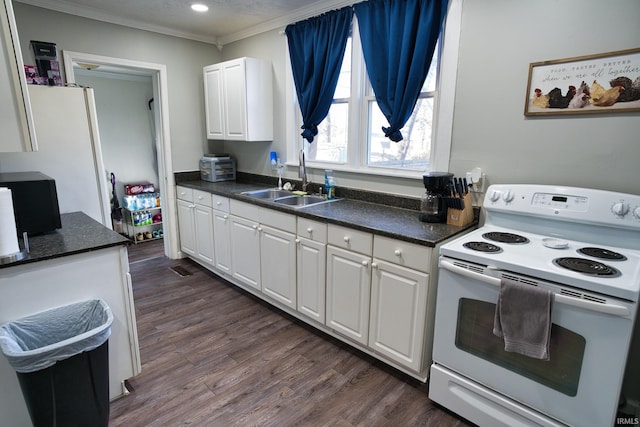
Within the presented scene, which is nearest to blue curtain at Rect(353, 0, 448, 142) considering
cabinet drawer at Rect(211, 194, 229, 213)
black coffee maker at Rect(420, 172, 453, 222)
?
black coffee maker at Rect(420, 172, 453, 222)

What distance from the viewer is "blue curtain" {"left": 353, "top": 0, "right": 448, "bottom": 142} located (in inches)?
88.5

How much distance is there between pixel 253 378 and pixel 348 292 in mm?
787

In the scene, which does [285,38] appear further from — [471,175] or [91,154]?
A: [471,175]

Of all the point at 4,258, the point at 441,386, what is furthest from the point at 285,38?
the point at 441,386

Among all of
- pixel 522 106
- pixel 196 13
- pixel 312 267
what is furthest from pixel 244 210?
pixel 522 106

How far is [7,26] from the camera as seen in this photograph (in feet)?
4.93

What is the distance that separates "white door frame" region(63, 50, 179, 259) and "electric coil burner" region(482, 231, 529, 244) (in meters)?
3.35

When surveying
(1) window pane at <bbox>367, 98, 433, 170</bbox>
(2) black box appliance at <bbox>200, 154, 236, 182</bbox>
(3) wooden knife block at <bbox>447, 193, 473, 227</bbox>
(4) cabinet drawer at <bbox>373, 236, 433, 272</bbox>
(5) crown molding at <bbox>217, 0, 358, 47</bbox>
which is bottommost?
(4) cabinet drawer at <bbox>373, 236, 433, 272</bbox>

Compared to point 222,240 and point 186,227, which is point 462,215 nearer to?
point 222,240

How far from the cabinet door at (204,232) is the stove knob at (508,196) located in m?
2.59

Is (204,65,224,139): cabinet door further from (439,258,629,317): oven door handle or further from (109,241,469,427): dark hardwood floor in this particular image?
(439,258,629,317): oven door handle

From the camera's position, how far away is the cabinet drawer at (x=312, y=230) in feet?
7.80

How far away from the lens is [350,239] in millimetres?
2211

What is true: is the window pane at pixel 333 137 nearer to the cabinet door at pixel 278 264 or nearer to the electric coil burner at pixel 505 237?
the cabinet door at pixel 278 264
